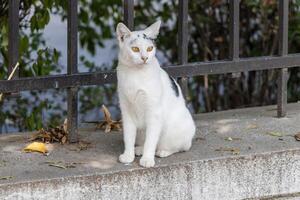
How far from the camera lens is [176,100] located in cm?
339

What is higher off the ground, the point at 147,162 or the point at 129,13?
the point at 129,13

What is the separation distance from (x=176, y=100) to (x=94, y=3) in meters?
2.19

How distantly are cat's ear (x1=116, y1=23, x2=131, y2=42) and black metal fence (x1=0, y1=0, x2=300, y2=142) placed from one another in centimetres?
28

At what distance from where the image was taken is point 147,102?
324cm

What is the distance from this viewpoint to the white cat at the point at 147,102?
3198 mm

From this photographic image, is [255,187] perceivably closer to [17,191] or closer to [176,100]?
[176,100]

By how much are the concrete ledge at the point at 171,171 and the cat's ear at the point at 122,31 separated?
1.73ft

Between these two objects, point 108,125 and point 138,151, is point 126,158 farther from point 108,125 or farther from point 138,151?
point 108,125

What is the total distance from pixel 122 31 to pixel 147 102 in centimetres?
31

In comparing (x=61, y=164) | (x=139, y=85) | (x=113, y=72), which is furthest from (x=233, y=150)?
(x=61, y=164)

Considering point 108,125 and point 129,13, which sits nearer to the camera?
point 129,13

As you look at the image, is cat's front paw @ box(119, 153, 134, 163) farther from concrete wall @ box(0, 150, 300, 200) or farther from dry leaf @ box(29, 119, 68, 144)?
dry leaf @ box(29, 119, 68, 144)

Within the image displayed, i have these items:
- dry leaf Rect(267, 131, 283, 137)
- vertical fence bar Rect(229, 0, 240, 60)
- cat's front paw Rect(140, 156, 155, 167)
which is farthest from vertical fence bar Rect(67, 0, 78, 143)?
dry leaf Rect(267, 131, 283, 137)

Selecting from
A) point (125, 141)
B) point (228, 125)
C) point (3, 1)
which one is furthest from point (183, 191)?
point (3, 1)
